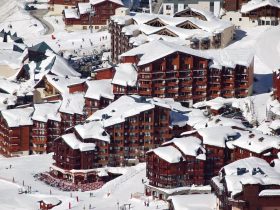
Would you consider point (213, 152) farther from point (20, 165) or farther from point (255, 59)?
point (255, 59)

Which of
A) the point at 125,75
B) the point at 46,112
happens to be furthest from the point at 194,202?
the point at 46,112

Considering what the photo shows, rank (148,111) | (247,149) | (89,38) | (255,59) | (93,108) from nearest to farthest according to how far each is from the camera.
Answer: (247,149) → (148,111) → (93,108) → (255,59) → (89,38)

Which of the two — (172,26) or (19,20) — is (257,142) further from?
(19,20)

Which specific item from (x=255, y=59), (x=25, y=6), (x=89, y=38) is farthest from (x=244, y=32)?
(x=25, y=6)

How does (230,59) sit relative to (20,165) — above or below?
above

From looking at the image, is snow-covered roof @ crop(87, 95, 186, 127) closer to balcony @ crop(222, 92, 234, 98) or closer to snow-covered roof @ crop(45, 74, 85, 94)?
balcony @ crop(222, 92, 234, 98)

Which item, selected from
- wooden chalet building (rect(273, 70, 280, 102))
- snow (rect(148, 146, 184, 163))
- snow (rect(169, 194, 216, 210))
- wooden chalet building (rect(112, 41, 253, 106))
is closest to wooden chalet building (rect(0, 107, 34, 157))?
wooden chalet building (rect(112, 41, 253, 106))
